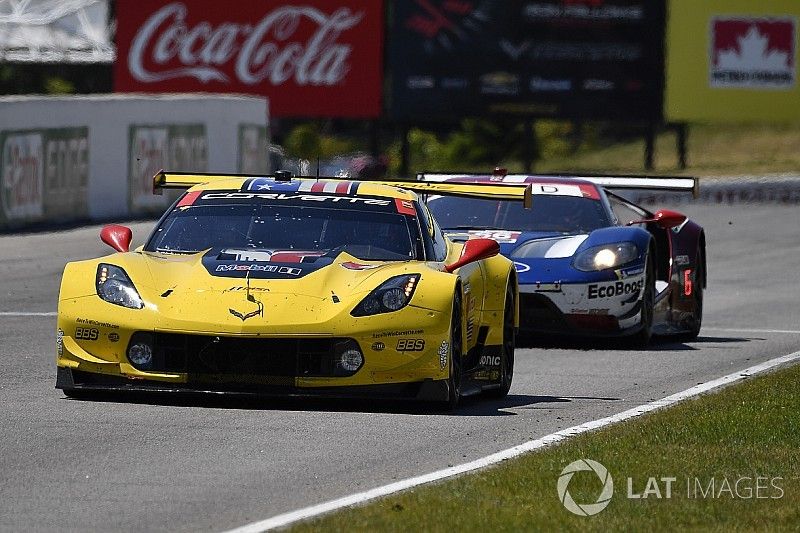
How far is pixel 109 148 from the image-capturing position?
26391 millimetres

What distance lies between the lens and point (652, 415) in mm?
9086

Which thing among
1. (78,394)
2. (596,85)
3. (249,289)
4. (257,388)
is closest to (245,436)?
(257,388)

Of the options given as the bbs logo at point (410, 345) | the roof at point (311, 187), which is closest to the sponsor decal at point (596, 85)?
the roof at point (311, 187)

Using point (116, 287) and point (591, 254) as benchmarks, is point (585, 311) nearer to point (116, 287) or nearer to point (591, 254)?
point (591, 254)

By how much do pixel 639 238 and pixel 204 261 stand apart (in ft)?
16.9

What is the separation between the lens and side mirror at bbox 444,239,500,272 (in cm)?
934

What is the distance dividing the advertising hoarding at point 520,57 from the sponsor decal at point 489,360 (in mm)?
30563

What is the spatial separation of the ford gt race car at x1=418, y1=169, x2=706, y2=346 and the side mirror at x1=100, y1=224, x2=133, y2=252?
13.0 feet

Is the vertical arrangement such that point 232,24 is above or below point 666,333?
above

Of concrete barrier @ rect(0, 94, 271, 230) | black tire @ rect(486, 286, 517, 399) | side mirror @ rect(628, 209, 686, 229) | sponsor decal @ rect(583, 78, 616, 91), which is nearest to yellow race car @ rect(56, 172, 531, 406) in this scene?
black tire @ rect(486, 286, 517, 399)

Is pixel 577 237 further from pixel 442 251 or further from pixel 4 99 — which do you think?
pixel 4 99

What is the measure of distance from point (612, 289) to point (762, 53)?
30338mm

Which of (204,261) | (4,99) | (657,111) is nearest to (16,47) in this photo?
(657,111)

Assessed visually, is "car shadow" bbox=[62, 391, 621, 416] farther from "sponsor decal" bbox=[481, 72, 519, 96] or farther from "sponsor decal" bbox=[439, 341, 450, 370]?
"sponsor decal" bbox=[481, 72, 519, 96]
